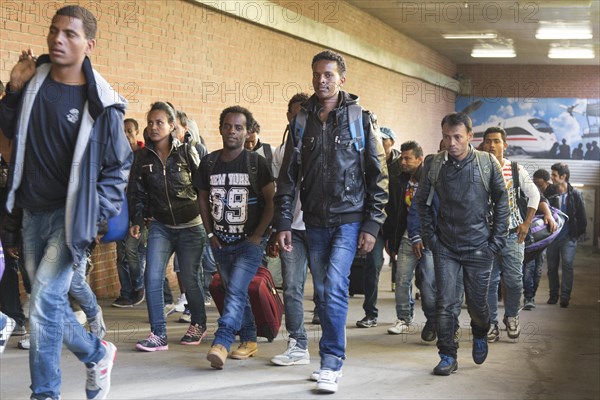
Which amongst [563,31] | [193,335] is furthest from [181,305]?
[563,31]

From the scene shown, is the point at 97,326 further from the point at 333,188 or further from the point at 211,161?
the point at 333,188

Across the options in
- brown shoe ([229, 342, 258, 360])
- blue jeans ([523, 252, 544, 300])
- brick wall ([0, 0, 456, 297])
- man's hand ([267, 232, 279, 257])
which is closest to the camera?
man's hand ([267, 232, 279, 257])

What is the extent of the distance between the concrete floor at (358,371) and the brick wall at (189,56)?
77.1 inches

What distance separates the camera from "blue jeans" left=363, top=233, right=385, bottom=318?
8.76 metres

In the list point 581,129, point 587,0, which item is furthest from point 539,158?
point 587,0

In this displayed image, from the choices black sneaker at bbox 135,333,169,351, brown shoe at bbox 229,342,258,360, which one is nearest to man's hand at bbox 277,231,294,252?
brown shoe at bbox 229,342,258,360

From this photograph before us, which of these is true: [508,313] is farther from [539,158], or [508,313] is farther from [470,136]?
[539,158]

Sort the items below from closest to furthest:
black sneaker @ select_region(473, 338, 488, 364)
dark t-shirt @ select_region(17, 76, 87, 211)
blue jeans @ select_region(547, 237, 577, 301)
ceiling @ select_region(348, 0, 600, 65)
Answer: dark t-shirt @ select_region(17, 76, 87, 211)
black sneaker @ select_region(473, 338, 488, 364)
blue jeans @ select_region(547, 237, 577, 301)
ceiling @ select_region(348, 0, 600, 65)

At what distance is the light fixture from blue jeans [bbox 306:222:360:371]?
15846mm

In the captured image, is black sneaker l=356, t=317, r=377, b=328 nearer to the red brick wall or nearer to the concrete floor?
the concrete floor

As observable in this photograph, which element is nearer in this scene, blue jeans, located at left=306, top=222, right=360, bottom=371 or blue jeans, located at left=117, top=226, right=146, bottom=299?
blue jeans, located at left=306, top=222, right=360, bottom=371

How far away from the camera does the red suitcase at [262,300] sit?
22.2 ft

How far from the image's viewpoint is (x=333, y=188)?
19.0 ft

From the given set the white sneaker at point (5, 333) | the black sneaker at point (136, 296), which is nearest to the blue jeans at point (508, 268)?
the black sneaker at point (136, 296)
